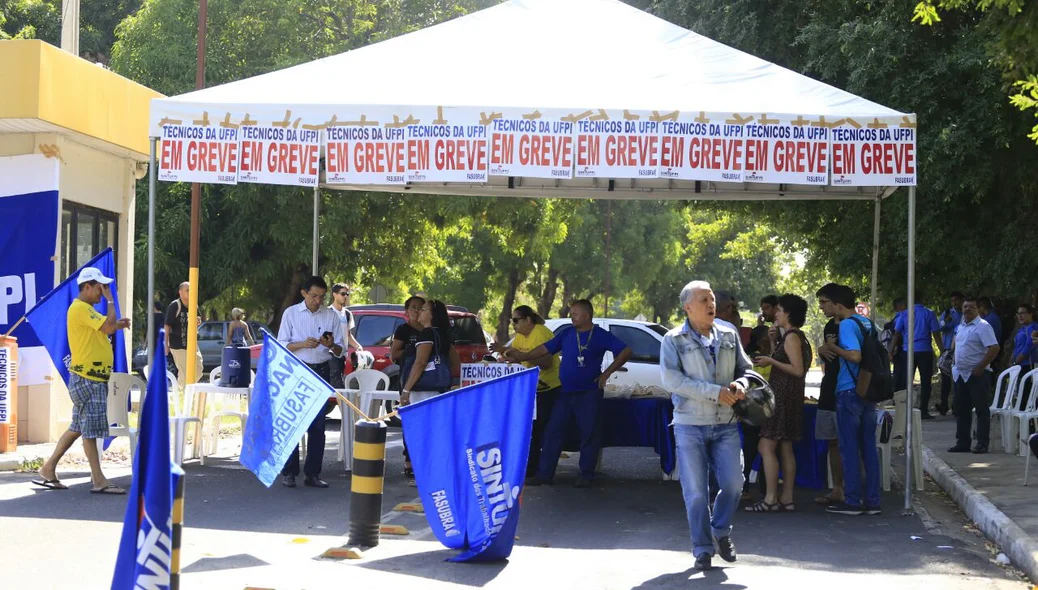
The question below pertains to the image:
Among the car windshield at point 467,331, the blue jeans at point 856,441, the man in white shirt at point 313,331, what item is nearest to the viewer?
the blue jeans at point 856,441

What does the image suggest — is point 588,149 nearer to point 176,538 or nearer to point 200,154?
point 200,154

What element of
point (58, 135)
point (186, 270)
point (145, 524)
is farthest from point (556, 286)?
point (145, 524)

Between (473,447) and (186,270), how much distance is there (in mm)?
22349

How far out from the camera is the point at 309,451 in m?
11.2

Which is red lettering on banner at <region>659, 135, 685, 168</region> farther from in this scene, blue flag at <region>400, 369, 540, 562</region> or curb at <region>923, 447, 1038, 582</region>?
curb at <region>923, 447, 1038, 582</region>

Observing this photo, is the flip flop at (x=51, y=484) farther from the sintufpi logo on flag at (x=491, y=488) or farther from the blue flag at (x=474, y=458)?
the sintufpi logo on flag at (x=491, y=488)

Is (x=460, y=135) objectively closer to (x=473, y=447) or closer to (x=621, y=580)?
(x=473, y=447)

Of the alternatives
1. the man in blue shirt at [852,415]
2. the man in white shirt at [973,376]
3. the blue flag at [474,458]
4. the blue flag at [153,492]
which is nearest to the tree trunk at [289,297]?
the man in white shirt at [973,376]

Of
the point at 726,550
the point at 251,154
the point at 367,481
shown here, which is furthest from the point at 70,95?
the point at 726,550

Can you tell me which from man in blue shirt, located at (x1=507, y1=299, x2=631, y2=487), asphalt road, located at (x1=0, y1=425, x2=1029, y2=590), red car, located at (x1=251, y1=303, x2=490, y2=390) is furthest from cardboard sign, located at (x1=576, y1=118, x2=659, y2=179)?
red car, located at (x1=251, y1=303, x2=490, y2=390)

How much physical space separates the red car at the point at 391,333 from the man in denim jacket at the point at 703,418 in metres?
9.52

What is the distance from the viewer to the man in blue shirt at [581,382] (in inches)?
452

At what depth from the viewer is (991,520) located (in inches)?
375

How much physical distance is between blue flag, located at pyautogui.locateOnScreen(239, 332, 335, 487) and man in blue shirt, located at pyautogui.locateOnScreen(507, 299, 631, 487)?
3.41 metres
